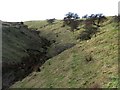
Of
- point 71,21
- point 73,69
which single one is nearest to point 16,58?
point 73,69

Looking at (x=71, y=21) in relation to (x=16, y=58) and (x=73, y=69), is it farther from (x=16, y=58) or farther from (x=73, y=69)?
(x=73, y=69)

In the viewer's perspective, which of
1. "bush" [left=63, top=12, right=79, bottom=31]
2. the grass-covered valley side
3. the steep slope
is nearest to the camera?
the grass-covered valley side

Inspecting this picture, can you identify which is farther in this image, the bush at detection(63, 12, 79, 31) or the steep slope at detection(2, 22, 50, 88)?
the bush at detection(63, 12, 79, 31)

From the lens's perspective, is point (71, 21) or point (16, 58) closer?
point (16, 58)

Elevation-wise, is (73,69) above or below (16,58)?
above

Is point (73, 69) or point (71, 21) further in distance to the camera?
point (71, 21)

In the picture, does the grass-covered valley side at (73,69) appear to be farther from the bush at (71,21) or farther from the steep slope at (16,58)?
the bush at (71,21)

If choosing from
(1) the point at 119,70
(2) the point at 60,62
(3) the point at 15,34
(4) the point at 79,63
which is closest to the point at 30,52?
(3) the point at 15,34

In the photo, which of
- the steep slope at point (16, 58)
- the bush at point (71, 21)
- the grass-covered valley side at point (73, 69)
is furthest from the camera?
the bush at point (71, 21)

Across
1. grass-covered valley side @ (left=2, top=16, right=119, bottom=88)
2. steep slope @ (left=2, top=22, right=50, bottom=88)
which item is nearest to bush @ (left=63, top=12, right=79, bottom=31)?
steep slope @ (left=2, top=22, right=50, bottom=88)

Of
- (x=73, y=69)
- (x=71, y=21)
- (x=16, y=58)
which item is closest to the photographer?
(x=73, y=69)

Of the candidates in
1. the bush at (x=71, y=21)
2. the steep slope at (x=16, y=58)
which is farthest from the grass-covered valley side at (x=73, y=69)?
the bush at (x=71, y=21)

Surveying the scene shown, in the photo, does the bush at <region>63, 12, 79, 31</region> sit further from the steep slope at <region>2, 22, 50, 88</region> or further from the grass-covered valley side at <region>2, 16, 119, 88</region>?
the grass-covered valley side at <region>2, 16, 119, 88</region>

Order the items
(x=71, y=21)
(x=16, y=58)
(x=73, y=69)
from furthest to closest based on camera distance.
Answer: (x=71, y=21), (x=16, y=58), (x=73, y=69)
